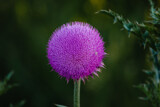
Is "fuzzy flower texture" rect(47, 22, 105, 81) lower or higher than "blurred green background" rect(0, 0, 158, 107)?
lower

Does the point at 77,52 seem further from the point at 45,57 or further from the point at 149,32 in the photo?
the point at 45,57

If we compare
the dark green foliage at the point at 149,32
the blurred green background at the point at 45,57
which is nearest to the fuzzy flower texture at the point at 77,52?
the dark green foliage at the point at 149,32

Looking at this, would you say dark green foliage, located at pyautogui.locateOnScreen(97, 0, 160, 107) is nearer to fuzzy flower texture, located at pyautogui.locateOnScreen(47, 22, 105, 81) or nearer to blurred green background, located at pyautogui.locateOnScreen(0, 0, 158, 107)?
fuzzy flower texture, located at pyautogui.locateOnScreen(47, 22, 105, 81)

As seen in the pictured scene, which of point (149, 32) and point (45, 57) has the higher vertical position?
point (45, 57)

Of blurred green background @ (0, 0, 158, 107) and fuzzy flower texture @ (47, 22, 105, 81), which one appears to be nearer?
fuzzy flower texture @ (47, 22, 105, 81)

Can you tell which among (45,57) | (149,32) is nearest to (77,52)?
(149,32)

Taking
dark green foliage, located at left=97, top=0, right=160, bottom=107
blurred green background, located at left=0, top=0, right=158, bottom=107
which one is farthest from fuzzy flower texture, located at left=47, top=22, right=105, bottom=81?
blurred green background, located at left=0, top=0, right=158, bottom=107
